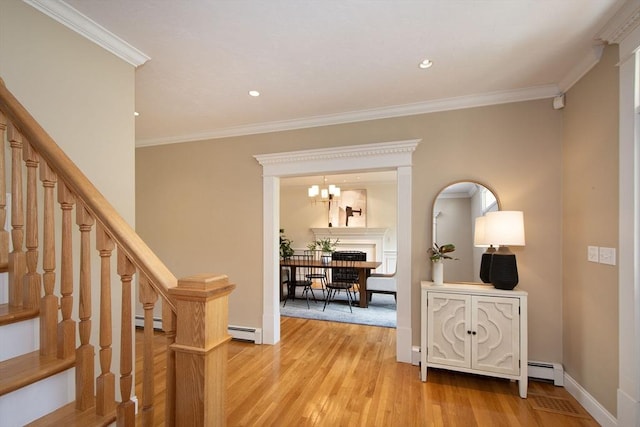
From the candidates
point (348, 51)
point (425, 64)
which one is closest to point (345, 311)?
point (425, 64)

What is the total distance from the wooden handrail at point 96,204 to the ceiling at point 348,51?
35.2 inches

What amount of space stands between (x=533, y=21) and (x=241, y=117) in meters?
2.68

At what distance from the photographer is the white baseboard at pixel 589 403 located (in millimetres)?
1883

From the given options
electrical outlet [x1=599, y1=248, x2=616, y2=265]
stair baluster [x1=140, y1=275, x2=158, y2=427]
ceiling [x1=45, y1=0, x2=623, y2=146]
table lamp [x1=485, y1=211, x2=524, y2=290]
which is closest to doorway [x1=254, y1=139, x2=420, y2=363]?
ceiling [x1=45, y1=0, x2=623, y2=146]

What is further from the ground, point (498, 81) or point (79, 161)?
point (498, 81)

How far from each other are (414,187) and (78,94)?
2.82 meters

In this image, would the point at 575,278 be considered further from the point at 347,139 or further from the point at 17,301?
the point at 17,301

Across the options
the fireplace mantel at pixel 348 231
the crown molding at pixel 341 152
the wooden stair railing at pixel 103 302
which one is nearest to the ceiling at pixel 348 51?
→ the crown molding at pixel 341 152

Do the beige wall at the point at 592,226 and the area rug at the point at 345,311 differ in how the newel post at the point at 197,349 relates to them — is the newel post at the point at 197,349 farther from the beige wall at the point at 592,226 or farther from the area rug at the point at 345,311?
the area rug at the point at 345,311

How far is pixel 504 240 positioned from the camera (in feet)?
7.76

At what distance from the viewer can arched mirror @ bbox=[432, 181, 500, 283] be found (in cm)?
274

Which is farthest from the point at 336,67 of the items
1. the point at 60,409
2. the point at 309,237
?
the point at 309,237

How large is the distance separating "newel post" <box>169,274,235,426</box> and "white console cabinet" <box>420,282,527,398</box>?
2113mm

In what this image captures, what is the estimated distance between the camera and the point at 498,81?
2.46 metres
